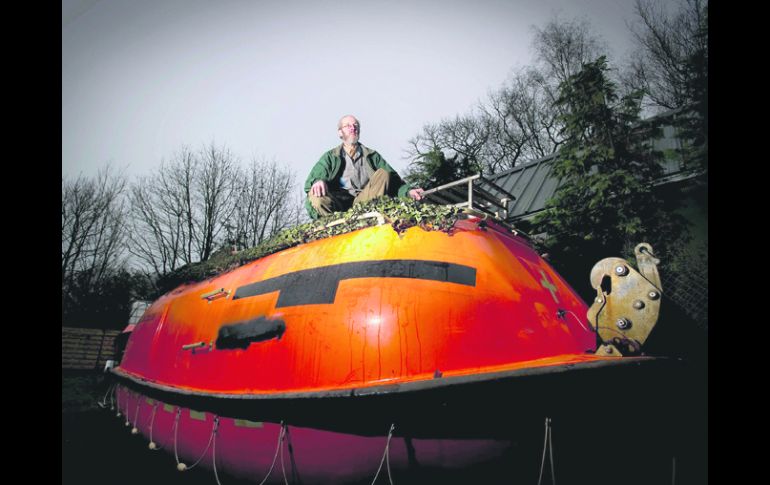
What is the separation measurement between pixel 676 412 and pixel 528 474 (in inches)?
44.4

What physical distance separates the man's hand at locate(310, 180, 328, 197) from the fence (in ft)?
52.9

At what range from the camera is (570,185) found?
838 centimetres

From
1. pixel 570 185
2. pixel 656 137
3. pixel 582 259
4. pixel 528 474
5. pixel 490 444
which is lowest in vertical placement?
pixel 528 474

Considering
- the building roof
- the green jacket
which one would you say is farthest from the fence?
the building roof

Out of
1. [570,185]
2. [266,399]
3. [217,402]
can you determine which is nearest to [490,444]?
[266,399]

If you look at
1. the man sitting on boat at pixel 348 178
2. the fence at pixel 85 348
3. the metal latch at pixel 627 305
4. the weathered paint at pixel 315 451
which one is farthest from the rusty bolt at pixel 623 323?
the fence at pixel 85 348

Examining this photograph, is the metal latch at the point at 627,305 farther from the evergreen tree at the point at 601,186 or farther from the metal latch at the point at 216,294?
the evergreen tree at the point at 601,186

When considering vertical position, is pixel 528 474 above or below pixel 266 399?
below

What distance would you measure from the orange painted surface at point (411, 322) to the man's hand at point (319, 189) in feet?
3.13

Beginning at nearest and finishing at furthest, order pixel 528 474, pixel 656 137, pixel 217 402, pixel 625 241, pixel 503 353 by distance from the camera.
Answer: pixel 528 474 < pixel 503 353 < pixel 217 402 < pixel 625 241 < pixel 656 137

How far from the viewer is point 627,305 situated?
9.08ft

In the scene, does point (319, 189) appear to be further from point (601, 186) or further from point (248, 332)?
point (601, 186)

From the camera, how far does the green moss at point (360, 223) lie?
366 centimetres
